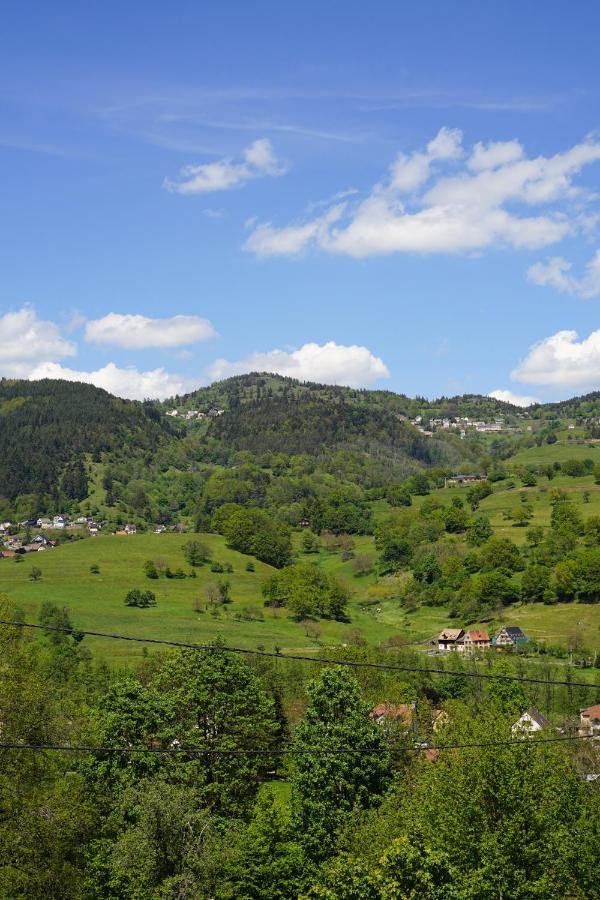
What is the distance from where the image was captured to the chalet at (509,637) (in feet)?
419

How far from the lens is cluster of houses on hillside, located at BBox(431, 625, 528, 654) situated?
128 meters

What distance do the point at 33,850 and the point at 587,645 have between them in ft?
349

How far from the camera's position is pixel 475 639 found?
135m

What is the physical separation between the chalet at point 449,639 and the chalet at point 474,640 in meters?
0.70

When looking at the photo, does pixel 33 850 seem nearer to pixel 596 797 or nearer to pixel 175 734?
pixel 175 734

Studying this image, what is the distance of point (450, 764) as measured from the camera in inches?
1542

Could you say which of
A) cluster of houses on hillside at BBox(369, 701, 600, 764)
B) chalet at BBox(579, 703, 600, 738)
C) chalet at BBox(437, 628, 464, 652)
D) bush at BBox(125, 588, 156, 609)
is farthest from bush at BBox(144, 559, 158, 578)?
chalet at BBox(579, 703, 600, 738)

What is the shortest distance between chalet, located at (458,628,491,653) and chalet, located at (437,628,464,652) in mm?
702

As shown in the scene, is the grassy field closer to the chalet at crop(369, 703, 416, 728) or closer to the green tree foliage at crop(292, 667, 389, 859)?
the chalet at crop(369, 703, 416, 728)

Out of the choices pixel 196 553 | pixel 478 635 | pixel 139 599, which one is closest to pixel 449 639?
pixel 478 635

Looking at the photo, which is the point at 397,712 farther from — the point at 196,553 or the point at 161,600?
the point at 196,553

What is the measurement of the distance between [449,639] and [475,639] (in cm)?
453

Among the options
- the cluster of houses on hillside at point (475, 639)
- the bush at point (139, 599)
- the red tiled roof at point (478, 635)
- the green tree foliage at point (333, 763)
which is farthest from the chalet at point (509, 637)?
the green tree foliage at point (333, 763)

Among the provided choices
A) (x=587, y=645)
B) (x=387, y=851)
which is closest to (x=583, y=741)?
(x=387, y=851)
